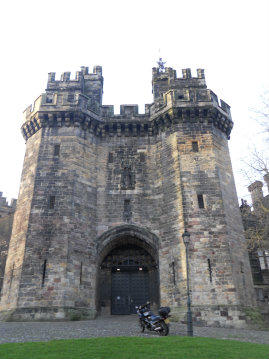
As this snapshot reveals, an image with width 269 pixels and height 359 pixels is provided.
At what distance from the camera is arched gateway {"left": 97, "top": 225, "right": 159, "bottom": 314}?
17.3 m

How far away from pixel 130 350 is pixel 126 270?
1098cm

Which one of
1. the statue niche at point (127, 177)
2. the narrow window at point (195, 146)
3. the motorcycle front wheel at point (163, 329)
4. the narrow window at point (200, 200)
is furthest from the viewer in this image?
the statue niche at point (127, 177)

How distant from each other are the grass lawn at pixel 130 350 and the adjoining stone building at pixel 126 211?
6.43m

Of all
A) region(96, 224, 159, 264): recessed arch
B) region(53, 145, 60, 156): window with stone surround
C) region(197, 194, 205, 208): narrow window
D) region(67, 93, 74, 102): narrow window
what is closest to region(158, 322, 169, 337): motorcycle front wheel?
region(96, 224, 159, 264): recessed arch

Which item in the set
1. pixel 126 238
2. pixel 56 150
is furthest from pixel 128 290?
pixel 56 150

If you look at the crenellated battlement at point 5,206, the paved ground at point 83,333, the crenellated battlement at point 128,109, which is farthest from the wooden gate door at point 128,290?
the crenellated battlement at point 5,206

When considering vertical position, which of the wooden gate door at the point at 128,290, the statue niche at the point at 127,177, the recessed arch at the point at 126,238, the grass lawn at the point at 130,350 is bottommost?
the grass lawn at the point at 130,350

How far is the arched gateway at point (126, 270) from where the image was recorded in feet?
56.7

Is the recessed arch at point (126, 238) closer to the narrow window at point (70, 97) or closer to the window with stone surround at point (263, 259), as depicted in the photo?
the window with stone surround at point (263, 259)

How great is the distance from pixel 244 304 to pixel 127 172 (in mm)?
9356

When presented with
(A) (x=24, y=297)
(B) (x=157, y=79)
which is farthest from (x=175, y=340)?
(B) (x=157, y=79)

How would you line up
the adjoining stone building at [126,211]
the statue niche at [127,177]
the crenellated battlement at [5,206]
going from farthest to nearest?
the crenellated battlement at [5,206] → the statue niche at [127,177] → the adjoining stone building at [126,211]

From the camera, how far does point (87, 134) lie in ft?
64.8

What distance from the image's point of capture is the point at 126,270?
1817 centimetres
